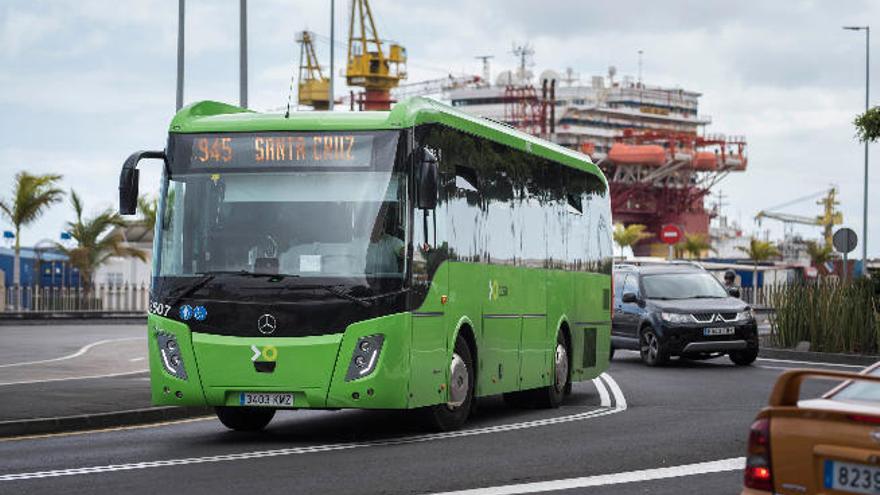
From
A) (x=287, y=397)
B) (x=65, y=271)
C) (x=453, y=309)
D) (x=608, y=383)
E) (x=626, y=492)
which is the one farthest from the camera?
(x=65, y=271)

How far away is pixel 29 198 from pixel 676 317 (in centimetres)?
3653

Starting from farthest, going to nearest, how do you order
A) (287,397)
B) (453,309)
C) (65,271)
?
1. (65,271)
2. (453,309)
3. (287,397)

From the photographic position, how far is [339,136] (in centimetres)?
1423

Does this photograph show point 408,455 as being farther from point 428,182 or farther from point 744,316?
point 744,316

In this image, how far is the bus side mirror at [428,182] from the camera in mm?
13820

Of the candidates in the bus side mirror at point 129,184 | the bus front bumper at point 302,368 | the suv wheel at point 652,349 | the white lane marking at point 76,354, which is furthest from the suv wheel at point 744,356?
the bus side mirror at point 129,184

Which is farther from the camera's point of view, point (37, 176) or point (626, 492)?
point (37, 176)

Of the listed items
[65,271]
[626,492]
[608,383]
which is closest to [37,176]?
[65,271]

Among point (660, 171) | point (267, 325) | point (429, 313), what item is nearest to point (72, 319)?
→ point (429, 313)

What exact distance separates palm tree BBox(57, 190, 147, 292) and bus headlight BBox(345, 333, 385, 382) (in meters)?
49.0

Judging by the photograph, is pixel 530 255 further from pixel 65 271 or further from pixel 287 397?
pixel 65 271

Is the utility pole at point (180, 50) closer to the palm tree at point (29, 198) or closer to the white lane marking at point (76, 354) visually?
the white lane marking at point (76, 354)

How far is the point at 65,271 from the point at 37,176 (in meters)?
10.6

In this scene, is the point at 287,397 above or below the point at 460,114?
below
